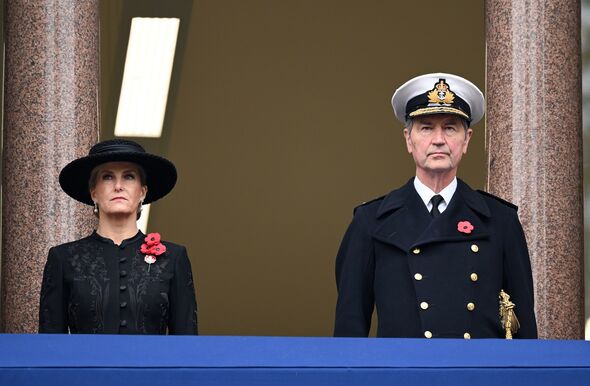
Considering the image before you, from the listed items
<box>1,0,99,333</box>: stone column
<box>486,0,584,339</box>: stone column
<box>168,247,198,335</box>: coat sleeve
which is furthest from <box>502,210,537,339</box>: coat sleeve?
<box>1,0,99,333</box>: stone column

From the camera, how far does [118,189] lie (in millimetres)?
4988

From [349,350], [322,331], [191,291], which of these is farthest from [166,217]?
[349,350]

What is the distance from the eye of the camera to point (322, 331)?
517 inches

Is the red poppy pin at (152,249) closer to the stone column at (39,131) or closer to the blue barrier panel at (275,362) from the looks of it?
the blue barrier panel at (275,362)

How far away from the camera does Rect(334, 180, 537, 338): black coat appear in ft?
15.1

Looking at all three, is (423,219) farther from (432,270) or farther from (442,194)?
(432,270)

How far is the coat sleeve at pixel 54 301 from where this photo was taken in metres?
4.94

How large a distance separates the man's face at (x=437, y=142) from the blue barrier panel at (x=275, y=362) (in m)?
1.31

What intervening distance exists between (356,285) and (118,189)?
3.12 feet

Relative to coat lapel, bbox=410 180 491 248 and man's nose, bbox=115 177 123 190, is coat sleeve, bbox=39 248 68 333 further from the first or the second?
coat lapel, bbox=410 180 491 248

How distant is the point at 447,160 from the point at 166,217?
8.73m

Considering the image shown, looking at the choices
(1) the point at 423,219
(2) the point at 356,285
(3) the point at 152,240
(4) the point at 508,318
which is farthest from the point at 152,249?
(4) the point at 508,318

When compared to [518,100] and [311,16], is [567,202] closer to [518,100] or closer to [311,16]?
[518,100]

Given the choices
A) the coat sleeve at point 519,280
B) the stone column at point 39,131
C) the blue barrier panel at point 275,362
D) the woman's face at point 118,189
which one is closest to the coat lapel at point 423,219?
the coat sleeve at point 519,280
